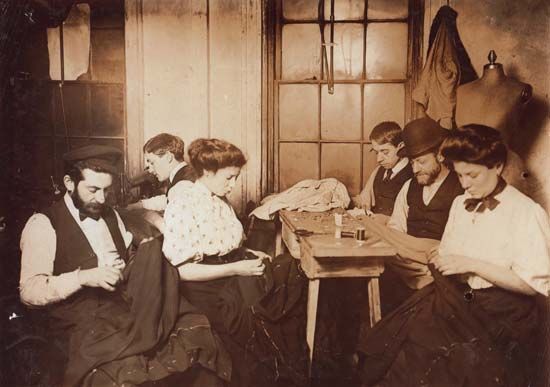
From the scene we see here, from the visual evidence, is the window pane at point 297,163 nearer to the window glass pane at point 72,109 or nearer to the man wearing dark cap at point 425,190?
the man wearing dark cap at point 425,190

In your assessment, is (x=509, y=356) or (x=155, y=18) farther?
(x=155, y=18)

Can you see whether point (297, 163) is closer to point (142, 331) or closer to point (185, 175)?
point (185, 175)

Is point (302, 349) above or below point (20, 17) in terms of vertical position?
below

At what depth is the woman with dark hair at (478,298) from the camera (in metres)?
2.22

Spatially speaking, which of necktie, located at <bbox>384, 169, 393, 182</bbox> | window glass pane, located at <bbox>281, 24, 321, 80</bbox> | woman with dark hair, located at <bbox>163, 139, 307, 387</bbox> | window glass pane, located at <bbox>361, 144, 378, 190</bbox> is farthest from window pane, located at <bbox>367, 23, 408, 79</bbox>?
woman with dark hair, located at <bbox>163, 139, 307, 387</bbox>

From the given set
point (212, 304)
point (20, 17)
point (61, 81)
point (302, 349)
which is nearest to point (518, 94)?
point (302, 349)

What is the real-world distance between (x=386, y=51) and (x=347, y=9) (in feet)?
1.00

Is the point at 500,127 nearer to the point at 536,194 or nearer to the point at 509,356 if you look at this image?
the point at 536,194

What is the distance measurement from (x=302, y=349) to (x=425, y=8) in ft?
6.21

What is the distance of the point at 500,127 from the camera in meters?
2.37

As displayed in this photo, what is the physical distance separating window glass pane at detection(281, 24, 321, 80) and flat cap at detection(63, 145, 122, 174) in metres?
1.02

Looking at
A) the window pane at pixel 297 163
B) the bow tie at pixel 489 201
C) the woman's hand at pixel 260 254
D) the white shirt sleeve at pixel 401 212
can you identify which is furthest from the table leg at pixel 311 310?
the bow tie at pixel 489 201

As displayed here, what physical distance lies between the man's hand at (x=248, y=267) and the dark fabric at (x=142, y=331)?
0.29 m

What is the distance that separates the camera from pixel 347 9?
261 cm
